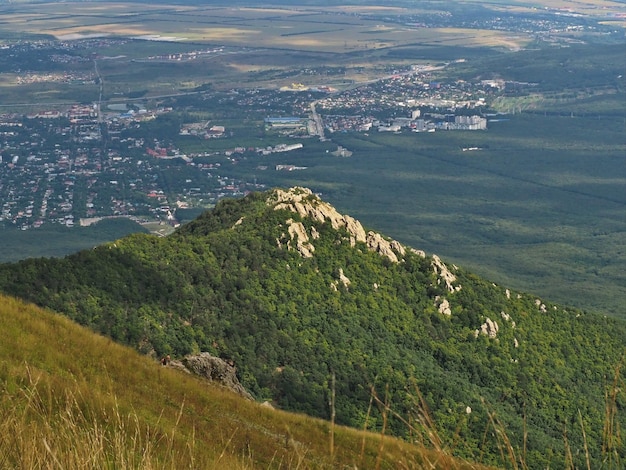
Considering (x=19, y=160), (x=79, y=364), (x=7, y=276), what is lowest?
(x=19, y=160)

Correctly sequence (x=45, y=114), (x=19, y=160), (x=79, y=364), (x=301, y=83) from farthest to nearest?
(x=301, y=83), (x=45, y=114), (x=19, y=160), (x=79, y=364)

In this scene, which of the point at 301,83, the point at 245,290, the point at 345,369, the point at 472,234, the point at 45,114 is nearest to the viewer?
the point at 345,369

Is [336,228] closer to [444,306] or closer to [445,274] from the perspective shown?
[445,274]

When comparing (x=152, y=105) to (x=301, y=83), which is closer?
(x=152, y=105)

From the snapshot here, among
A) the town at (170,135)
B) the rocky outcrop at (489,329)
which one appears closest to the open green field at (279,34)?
the town at (170,135)

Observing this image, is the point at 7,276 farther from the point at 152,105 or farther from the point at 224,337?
the point at 152,105

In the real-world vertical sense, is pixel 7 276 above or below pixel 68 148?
above

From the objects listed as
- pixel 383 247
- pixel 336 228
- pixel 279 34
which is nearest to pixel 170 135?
pixel 279 34

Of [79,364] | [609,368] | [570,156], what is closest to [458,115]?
[570,156]
